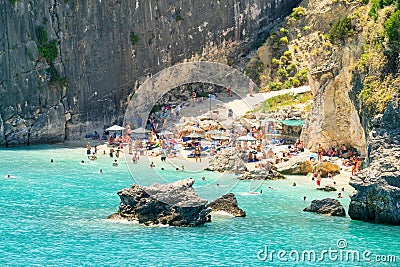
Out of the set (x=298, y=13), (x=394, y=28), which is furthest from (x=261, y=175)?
(x=298, y=13)

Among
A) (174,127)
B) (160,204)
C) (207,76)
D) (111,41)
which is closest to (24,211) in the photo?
(160,204)

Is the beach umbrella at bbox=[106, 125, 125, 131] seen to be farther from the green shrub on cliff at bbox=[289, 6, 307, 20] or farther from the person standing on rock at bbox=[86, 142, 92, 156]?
the green shrub on cliff at bbox=[289, 6, 307, 20]

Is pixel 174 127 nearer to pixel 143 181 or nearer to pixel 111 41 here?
pixel 111 41

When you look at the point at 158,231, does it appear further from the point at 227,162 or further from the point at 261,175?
the point at 227,162

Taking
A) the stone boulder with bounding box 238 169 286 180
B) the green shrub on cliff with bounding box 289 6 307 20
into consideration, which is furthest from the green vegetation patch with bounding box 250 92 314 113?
the stone boulder with bounding box 238 169 286 180

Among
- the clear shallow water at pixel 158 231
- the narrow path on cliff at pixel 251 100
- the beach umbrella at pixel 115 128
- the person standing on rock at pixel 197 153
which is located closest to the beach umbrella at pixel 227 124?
the narrow path on cliff at pixel 251 100

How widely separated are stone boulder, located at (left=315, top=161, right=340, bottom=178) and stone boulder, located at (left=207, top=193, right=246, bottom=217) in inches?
378

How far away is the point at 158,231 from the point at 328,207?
7.45 m

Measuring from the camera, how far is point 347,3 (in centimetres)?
6309

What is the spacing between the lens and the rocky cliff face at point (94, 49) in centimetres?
5506

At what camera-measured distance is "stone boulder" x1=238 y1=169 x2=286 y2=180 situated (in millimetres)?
42531

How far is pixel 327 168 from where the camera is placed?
43.1 m

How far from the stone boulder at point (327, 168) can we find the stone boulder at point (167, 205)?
11.9m

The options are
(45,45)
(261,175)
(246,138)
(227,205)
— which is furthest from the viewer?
(45,45)
